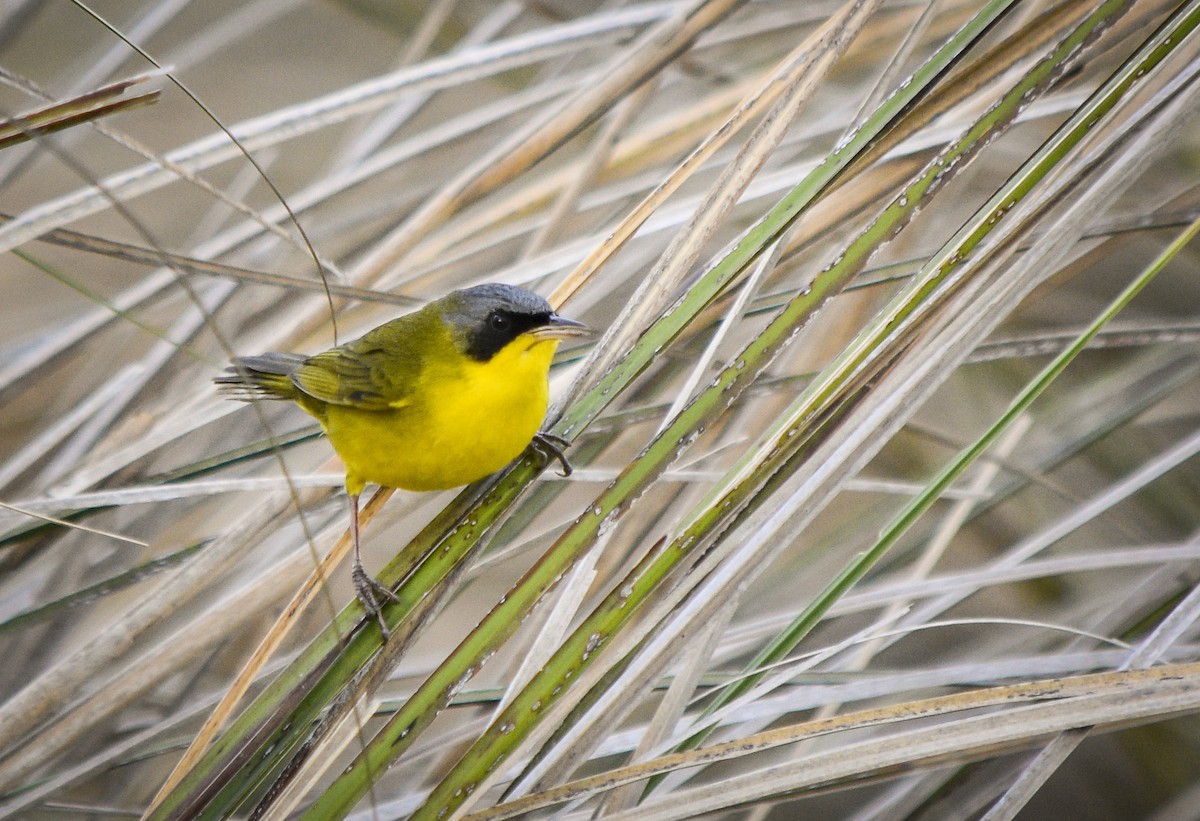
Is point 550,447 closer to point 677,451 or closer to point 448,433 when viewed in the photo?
point 448,433

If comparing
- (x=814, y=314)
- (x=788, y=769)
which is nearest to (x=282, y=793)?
(x=788, y=769)

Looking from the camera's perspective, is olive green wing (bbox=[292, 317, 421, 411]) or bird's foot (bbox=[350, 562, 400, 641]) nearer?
bird's foot (bbox=[350, 562, 400, 641])

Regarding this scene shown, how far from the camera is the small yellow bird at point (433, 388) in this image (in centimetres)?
263

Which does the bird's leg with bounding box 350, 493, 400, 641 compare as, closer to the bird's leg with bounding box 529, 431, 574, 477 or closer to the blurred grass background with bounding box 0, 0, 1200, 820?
the blurred grass background with bounding box 0, 0, 1200, 820

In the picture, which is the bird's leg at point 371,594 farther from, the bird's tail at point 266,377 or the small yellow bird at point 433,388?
the bird's tail at point 266,377

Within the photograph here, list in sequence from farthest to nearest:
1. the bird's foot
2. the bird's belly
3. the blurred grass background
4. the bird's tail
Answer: the bird's tail → the bird's belly → the bird's foot → the blurred grass background

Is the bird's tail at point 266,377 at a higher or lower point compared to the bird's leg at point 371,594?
higher

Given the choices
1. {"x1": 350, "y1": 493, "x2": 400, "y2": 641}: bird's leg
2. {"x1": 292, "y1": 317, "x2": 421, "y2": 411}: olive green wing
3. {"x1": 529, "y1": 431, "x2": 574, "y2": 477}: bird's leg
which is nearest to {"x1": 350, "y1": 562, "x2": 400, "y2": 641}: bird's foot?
{"x1": 350, "y1": 493, "x2": 400, "y2": 641}: bird's leg

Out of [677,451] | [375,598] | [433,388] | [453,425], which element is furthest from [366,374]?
[677,451]

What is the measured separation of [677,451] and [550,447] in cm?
66

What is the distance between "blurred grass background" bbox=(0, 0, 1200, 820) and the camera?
1980 mm

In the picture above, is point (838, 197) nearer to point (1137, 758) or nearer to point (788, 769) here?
point (788, 769)

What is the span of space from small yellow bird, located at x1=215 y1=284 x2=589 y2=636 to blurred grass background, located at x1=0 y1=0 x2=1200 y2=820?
116 mm

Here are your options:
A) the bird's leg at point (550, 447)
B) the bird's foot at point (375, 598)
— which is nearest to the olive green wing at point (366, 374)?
the bird's leg at point (550, 447)
